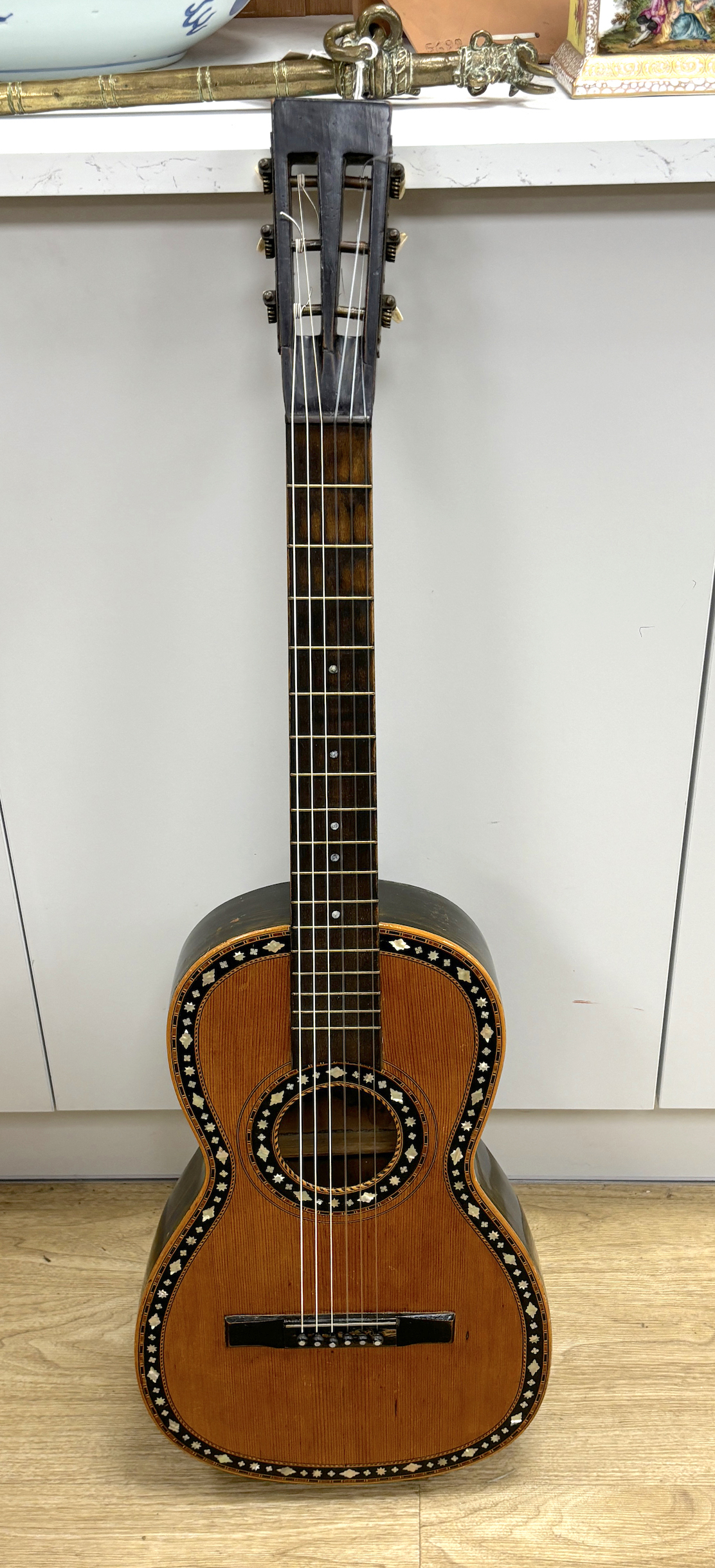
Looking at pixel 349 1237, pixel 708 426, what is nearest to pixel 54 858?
pixel 349 1237

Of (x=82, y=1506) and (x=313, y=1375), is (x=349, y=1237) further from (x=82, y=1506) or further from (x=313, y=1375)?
(x=82, y=1506)

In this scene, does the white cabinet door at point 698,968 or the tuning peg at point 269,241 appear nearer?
the tuning peg at point 269,241

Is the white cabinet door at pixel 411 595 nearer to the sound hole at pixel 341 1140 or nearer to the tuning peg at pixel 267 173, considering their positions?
the tuning peg at pixel 267 173

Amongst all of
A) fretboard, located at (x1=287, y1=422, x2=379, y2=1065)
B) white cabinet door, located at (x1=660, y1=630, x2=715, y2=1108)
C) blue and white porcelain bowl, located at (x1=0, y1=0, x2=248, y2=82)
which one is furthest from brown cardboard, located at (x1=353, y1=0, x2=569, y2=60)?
white cabinet door, located at (x1=660, y1=630, x2=715, y2=1108)

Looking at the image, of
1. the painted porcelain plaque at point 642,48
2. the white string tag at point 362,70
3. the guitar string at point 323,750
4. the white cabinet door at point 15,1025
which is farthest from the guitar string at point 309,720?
the white cabinet door at point 15,1025

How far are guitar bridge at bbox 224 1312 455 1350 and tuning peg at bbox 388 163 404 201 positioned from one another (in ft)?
3.00

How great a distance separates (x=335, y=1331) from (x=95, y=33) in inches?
43.0

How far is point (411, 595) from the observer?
103cm

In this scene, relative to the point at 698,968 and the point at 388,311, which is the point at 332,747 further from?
the point at 698,968

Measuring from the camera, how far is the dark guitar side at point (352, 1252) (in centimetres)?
94

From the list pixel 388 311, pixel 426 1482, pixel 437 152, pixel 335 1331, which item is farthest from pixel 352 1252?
pixel 437 152

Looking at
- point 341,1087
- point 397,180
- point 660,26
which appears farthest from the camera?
point 341,1087

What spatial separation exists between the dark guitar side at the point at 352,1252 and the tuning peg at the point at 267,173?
1.82 ft

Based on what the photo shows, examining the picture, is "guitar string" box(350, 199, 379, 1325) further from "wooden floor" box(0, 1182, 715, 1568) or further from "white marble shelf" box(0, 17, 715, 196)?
"wooden floor" box(0, 1182, 715, 1568)
